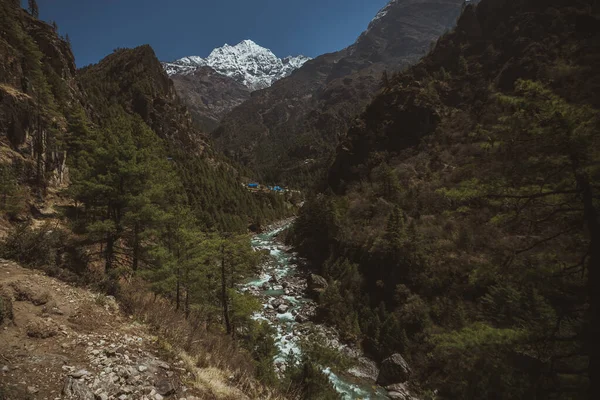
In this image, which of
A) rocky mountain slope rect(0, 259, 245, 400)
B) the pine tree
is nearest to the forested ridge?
rocky mountain slope rect(0, 259, 245, 400)

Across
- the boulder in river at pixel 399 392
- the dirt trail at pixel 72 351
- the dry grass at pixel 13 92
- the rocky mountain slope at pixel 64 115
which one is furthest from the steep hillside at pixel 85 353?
the dry grass at pixel 13 92

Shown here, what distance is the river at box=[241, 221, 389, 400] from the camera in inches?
806

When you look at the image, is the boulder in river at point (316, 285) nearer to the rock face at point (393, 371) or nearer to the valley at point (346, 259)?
the valley at point (346, 259)

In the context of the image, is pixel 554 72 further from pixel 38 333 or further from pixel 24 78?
pixel 24 78

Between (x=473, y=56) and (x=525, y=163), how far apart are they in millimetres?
82376

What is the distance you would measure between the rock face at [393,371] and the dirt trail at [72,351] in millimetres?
19452

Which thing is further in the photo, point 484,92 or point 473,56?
point 473,56

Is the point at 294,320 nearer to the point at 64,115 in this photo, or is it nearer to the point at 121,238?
the point at 121,238

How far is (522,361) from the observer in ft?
28.7

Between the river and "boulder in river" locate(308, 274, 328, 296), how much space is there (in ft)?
3.80

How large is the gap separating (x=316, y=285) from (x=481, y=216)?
2091 cm

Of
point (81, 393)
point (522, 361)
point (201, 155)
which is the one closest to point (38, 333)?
point (81, 393)

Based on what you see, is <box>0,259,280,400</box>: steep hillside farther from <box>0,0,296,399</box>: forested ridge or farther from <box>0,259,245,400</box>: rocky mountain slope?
<box>0,0,296,399</box>: forested ridge

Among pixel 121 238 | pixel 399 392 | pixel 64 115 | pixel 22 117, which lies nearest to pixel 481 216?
pixel 399 392
